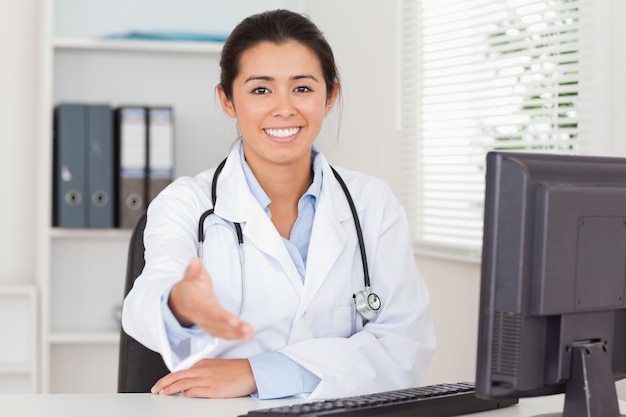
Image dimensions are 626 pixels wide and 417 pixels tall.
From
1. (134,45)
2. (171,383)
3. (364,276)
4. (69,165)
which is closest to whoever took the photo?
(171,383)

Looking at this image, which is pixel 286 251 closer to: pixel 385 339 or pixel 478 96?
pixel 385 339

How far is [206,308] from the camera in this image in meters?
1.21

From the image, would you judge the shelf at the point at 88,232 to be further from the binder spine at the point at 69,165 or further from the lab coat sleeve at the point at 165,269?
the lab coat sleeve at the point at 165,269

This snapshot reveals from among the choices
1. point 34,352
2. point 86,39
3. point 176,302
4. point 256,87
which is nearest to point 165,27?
point 86,39

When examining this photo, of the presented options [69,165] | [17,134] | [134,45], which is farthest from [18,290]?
[134,45]

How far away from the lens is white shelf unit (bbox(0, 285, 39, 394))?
3.10 meters

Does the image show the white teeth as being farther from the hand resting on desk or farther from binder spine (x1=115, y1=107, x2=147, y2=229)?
binder spine (x1=115, y1=107, x2=147, y2=229)

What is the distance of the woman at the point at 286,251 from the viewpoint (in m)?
1.60

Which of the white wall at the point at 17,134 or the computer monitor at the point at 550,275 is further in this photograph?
the white wall at the point at 17,134

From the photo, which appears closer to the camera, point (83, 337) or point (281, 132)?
point (281, 132)

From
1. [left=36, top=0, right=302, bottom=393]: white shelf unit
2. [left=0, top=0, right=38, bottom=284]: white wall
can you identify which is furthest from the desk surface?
[left=0, top=0, right=38, bottom=284]: white wall

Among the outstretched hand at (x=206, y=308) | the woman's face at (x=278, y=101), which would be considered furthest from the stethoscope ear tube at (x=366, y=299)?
the outstretched hand at (x=206, y=308)

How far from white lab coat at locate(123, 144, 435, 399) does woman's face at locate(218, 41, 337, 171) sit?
81mm

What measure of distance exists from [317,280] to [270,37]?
1.69ft
